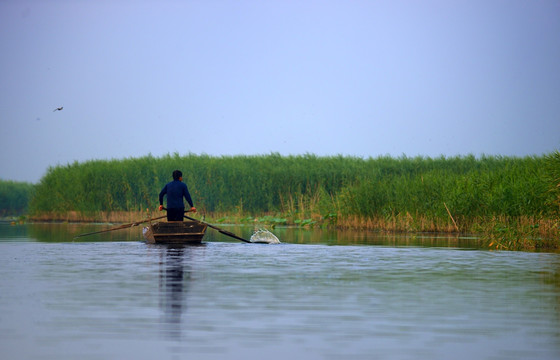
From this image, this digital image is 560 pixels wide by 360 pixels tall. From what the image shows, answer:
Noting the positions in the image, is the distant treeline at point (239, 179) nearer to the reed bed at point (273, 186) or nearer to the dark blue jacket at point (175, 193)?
the reed bed at point (273, 186)

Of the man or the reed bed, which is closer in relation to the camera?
the man

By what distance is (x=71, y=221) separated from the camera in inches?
1725

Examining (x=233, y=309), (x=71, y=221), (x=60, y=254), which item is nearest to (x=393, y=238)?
(x=60, y=254)

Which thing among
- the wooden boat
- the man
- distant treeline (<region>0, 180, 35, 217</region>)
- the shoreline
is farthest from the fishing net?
distant treeline (<region>0, 180, 35, 217</region>)

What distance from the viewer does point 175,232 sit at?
22984 millimetres

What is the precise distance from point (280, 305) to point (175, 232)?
12.2 m

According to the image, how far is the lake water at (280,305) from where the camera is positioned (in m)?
8.26

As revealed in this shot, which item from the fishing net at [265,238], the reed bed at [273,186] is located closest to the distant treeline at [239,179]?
the reed bed at [273,186]

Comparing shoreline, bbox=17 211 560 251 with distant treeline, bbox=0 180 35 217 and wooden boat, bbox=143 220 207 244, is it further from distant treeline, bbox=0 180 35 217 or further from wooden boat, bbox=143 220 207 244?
distant treeline, bbox=0 180 35 217

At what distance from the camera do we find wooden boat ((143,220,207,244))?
22.7 m

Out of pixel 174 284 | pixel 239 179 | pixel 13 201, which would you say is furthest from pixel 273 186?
pixel 174 284

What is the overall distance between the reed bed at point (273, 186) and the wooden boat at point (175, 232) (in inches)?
366

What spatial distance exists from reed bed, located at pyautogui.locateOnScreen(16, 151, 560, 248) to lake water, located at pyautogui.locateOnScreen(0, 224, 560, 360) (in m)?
10.8

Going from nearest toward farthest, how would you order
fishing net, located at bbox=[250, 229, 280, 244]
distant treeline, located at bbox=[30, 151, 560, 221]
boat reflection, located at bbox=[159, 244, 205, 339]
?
boat reflection, located at bbox=[159, 244, 205, 339]
fishing net, located at bbox=[250, 229, 280, 244]
distant treeline, located at bbox=[30, 151, 560, 221]
